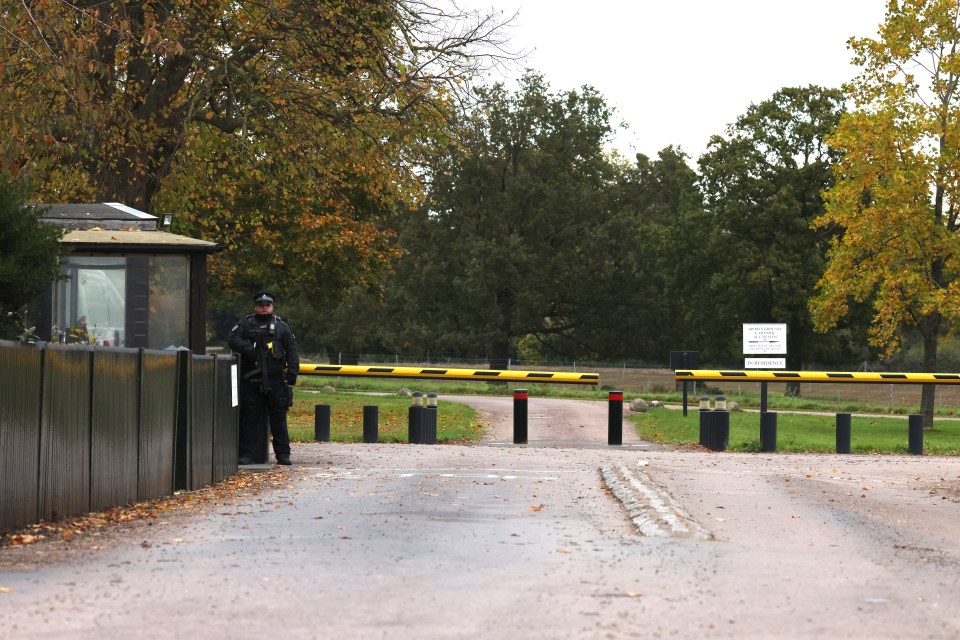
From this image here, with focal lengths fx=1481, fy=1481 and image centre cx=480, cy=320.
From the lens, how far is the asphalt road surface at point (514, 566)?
20.7ft

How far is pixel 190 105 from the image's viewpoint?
26359 millimetres

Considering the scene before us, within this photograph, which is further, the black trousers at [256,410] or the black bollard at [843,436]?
the black bollard at [843,436]

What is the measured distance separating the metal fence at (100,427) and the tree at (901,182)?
2346 centimetres

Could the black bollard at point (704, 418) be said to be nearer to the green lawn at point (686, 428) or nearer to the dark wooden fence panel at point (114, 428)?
the green lawn at point (686, 428)

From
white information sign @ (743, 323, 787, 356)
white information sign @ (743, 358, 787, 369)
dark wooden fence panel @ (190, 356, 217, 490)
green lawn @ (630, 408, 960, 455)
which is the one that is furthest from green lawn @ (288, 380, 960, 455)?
dark wooden fence panel @ (190, 356, 217, 490)

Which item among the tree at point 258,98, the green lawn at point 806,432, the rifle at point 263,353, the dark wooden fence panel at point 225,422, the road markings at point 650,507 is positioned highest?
the tree at point 258,98

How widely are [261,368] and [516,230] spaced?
54.6 metres

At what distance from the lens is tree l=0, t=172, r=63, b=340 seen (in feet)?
37.6

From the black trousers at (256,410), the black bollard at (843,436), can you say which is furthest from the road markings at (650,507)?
the black bollard at (843,436)

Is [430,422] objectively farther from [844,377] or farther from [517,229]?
[517,229]

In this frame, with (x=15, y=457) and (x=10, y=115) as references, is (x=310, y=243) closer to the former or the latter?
(x=10, y=115)

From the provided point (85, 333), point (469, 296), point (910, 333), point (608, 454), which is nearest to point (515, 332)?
point (469, 296)

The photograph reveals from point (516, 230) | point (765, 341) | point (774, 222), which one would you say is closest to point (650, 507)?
point (765, 341)

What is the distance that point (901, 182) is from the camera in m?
33.8
